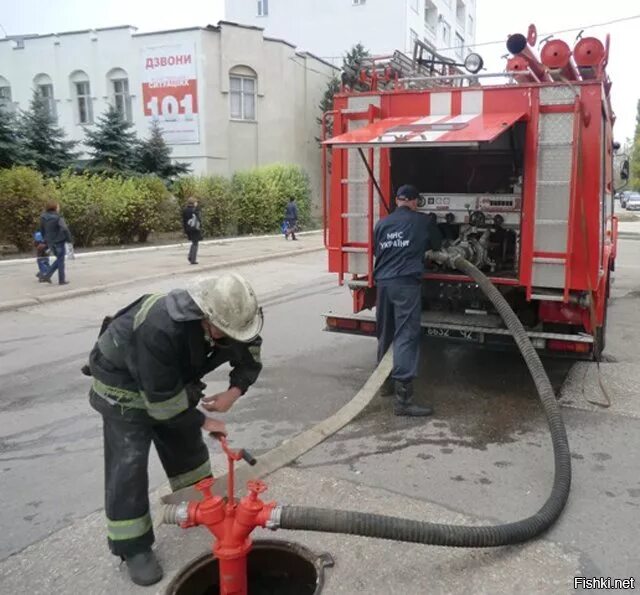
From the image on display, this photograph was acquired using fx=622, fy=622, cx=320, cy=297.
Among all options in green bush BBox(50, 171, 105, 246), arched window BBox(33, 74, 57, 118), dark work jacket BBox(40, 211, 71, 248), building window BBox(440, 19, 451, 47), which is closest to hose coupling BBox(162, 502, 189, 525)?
Answer: dark work jacket BBox(40, 211, 71, 248)

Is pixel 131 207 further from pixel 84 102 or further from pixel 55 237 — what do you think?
pixel 84 102

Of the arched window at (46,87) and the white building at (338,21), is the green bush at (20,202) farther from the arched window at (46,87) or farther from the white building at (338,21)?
the white building at (338,21)

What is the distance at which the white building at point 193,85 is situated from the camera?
26109 millimetres

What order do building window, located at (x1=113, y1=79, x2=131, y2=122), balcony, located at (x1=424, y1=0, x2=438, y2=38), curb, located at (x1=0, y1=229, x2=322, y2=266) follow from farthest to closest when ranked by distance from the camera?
balcony, located at (x1=424, y1=0, x2=438, y2=38) < building window, located at (x1=113, y1=79, x2=131, y2=122) < curb, located at (x1=0, y1=229, x2=322, y2=266)

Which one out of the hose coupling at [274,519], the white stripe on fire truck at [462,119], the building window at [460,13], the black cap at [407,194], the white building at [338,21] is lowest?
the hose coupling at [274,519]

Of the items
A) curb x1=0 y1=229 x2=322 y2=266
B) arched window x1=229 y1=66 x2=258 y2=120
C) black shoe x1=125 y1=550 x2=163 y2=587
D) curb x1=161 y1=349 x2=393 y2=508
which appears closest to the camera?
black shoe x1=125 y1=550 x2=163 y2=587

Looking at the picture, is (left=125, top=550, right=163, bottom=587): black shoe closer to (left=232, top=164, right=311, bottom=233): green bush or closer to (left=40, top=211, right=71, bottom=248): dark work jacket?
(left=40, top=211, right=71, bottom=248): dark work jacket

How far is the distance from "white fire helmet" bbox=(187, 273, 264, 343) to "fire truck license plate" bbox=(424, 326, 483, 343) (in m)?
3.07

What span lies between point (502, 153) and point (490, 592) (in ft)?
15.3

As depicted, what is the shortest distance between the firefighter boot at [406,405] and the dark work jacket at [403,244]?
86 cm

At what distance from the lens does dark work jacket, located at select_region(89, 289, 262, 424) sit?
8.48 feet

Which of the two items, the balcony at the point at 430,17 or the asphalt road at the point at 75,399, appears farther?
the balcony at the point at 430,17

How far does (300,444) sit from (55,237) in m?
8.75

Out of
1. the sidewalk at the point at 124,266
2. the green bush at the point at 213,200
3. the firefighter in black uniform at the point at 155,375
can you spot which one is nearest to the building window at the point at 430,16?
the green bush at the point at 213,200
